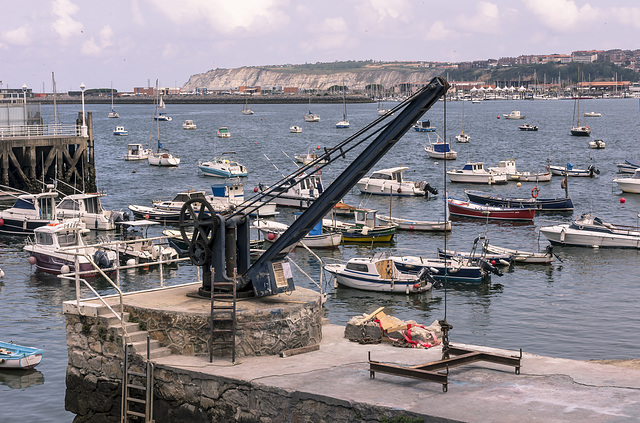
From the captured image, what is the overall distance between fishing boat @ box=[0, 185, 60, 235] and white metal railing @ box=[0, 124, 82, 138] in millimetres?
17198

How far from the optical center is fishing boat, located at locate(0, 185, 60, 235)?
47250mm

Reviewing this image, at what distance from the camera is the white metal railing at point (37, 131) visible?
6419 centimetres

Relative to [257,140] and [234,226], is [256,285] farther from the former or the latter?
[257,140]

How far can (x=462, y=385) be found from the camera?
15.7 metres

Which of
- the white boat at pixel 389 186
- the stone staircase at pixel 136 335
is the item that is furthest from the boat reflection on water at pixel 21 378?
the white boat at pixel 389 186

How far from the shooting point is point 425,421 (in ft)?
45.8

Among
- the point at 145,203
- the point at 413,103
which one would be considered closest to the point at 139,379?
the point at 413,103

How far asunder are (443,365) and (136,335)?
660 cm

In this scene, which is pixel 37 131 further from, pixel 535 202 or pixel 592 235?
pixel 592 235

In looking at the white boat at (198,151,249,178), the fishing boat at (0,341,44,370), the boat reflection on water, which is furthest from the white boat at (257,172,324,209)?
the boat reflection on water

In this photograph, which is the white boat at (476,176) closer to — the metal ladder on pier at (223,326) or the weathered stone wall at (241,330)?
the weathered stone wall at (241,330)

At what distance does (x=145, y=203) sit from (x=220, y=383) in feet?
165

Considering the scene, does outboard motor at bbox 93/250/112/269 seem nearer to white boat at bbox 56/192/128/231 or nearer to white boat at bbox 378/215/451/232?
white boat at bbox 56/192/128/231

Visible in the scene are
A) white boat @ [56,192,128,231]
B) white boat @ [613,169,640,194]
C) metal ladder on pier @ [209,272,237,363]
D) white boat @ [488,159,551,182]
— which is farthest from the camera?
white boat @ [488,159,551,182]
